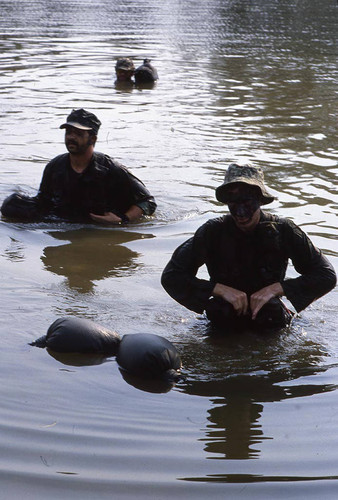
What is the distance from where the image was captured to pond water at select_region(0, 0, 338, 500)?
200 inches

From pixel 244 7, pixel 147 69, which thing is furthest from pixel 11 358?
pixel 244 7

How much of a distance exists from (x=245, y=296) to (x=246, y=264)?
1.09 feet

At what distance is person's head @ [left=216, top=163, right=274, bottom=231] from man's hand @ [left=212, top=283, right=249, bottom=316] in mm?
513

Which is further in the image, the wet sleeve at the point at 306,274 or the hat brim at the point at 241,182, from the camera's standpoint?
the wet sleeve at the point at 306,274

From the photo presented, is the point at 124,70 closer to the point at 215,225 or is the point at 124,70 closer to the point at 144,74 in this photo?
the point at 144,74

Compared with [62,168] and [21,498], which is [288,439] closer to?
[21,498]

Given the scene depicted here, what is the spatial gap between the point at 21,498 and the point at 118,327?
8.68 ft

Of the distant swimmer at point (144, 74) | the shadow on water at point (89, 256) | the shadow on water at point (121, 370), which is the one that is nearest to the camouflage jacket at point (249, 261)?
the shadow on water at point (121, 370)

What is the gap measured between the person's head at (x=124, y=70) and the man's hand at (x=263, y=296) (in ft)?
46.6

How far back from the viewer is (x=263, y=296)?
6684 mm

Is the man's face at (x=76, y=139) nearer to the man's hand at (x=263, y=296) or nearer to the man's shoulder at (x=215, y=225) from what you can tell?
the man's shoulder at (x=215, y=225)

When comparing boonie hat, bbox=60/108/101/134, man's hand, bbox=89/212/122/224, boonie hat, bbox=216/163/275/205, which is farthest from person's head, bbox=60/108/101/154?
boonie hat, bbox=216/163/275/205

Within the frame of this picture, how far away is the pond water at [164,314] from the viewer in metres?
5.08

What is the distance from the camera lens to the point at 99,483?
4.86 m
